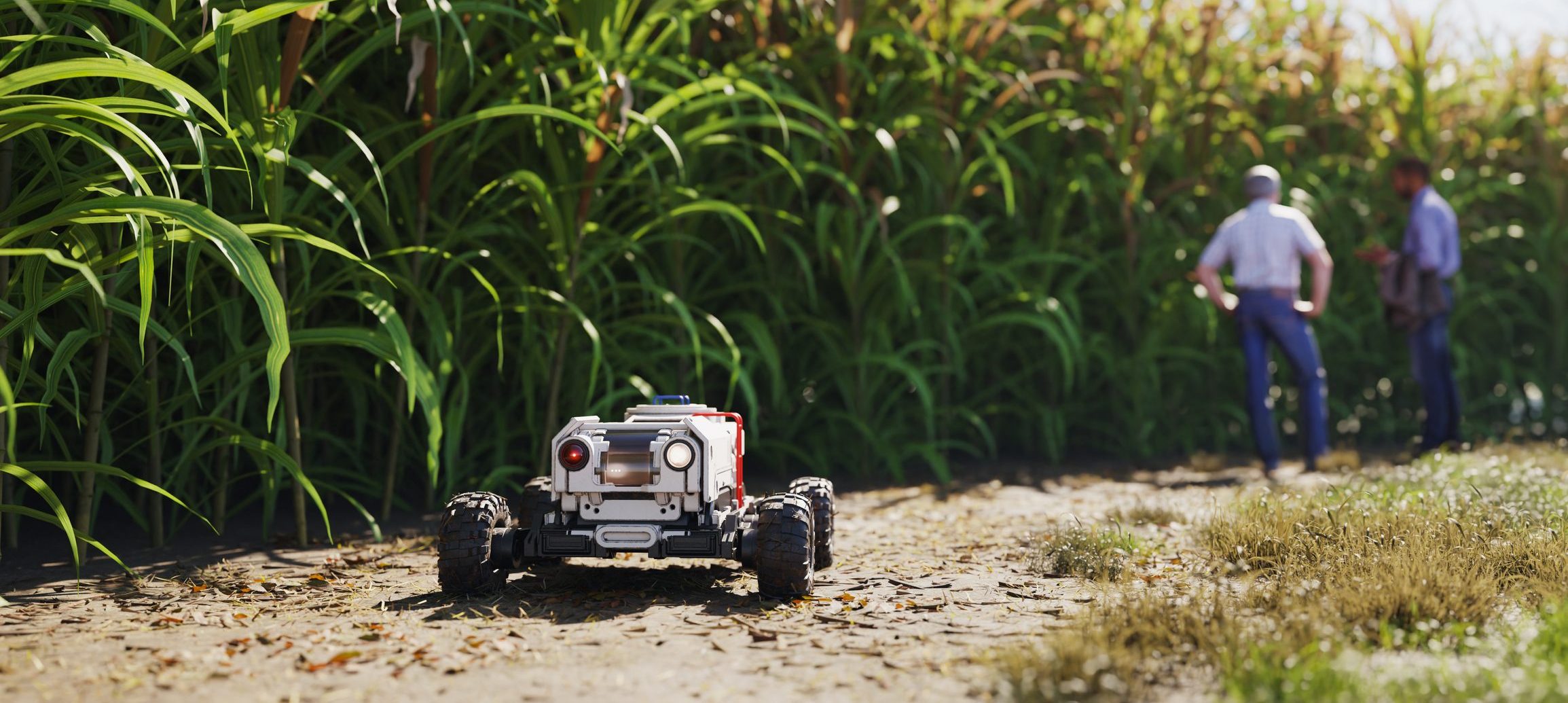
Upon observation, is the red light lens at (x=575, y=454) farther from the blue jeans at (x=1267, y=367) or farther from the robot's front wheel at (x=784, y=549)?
the blue jeans at (x=1267, y=367)

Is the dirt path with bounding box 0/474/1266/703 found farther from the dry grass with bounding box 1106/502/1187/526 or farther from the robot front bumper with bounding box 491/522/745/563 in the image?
the dry grass with bounding box 1106/502/1187/526

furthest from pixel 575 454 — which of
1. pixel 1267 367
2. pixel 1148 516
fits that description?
pixel 1267 367

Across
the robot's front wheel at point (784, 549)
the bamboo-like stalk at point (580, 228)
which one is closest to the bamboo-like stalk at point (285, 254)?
the bamboo-like stalk at point (580, 228)

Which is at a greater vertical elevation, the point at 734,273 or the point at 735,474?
the point at 734,273

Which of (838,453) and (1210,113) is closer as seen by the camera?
(838,453)

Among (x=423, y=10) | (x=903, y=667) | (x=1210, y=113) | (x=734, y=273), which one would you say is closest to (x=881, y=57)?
(x=734, y=273)

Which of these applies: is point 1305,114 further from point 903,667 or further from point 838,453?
point 903,667

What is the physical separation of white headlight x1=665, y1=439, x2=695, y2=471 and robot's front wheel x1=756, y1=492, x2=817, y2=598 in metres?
0.22

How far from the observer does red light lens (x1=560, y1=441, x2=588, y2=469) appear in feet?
9.45

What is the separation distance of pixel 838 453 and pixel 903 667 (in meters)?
3.06

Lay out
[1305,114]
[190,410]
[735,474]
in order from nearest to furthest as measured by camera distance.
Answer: [735,474], [190,410], [1305,114]

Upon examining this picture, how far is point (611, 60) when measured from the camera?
12.7ft

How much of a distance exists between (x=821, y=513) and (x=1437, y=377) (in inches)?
166

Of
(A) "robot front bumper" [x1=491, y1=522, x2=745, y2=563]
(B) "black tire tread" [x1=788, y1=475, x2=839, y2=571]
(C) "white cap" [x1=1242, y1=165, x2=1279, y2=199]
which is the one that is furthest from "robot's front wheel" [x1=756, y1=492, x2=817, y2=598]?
(C) "white cap" [x1=1242, y1=165, x2=1279, y2=199]
